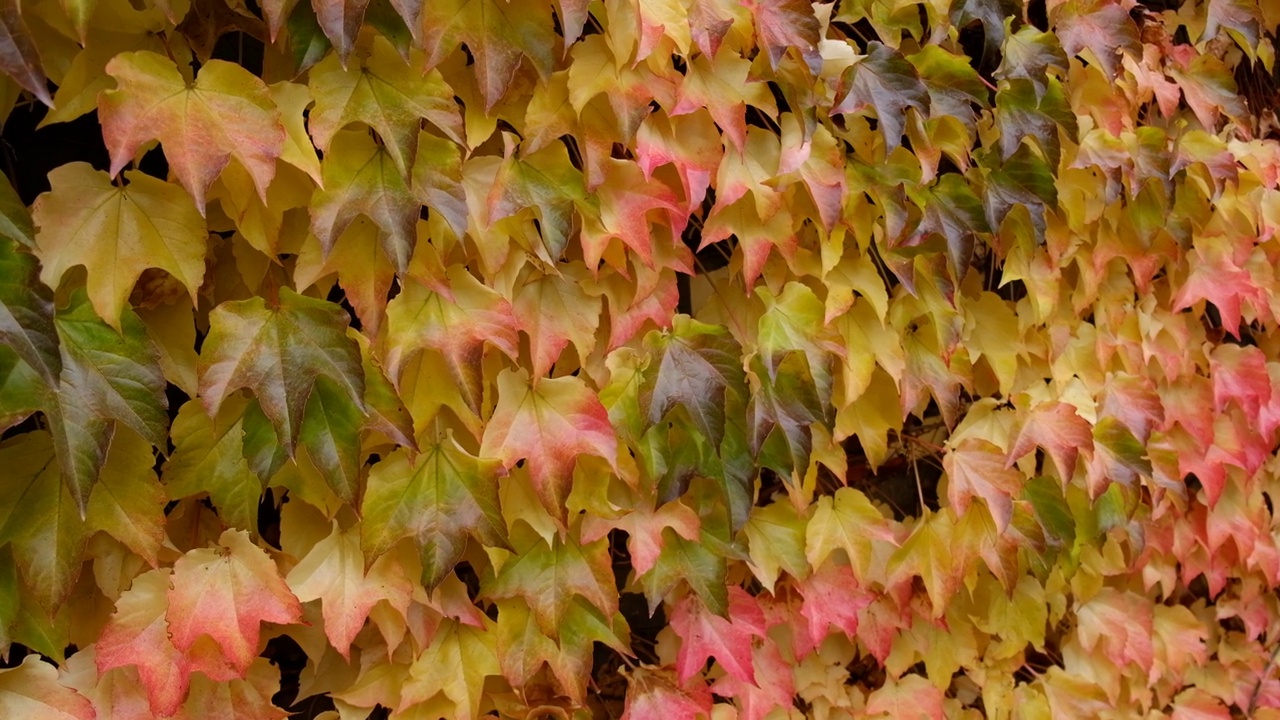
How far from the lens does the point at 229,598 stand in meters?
1.13

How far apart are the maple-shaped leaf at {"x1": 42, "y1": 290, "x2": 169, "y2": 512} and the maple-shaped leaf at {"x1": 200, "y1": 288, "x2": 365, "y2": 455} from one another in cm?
6

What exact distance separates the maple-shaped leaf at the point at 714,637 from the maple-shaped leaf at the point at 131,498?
28.5 inches

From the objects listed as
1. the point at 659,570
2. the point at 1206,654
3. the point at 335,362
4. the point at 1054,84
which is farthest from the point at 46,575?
the point at 1206,654

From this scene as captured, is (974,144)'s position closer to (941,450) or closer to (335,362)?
(941,450)

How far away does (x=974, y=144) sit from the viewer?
1.59 meters

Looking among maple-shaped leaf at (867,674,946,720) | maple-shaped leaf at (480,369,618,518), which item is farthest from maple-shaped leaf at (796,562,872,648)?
maple-shaped leaf at (480,369,618,518)

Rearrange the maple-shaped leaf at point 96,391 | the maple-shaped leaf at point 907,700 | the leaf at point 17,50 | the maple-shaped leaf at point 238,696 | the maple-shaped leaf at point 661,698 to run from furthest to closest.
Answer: the maple-shaped leaf at point 907,700 → the maple-shaped leaf at point 661,698 → the maple-shaped leaf at point 238,696 → the maple-shaped leaf at point 96,391 → the leaf at point 17,50

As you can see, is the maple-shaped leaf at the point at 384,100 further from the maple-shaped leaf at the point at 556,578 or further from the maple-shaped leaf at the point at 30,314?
the maple-shaped leaf at the point at 556,578

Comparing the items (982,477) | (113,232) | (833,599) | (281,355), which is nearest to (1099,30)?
(982,477)

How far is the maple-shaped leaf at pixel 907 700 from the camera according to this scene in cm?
166

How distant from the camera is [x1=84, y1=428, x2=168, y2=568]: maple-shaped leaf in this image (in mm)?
1091

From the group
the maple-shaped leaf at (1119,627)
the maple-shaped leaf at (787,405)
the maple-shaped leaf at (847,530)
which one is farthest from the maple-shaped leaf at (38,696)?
the maple-shaped leaf at (1119,627)

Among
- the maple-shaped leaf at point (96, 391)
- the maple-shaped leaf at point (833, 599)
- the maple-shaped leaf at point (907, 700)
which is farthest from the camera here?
the maple-shaped leaf at point (907, 700)

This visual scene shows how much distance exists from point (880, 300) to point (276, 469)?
872mm
